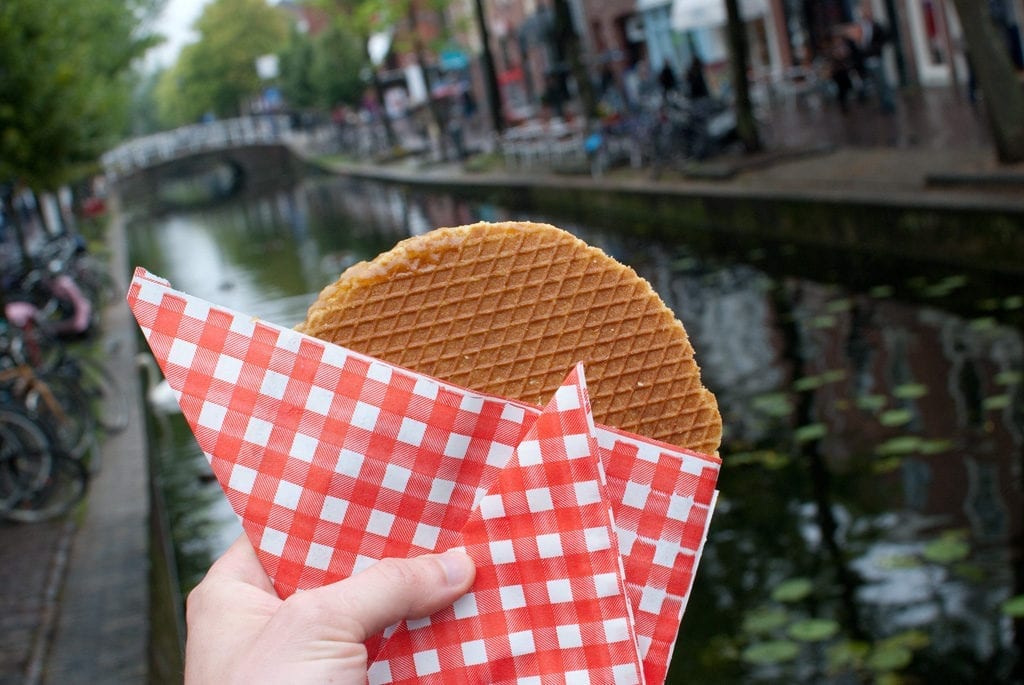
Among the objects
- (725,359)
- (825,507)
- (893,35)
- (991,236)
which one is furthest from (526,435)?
(893,35)

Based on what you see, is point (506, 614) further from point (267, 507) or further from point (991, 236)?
point (991, 236)

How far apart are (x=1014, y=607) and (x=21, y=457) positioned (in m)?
6.38

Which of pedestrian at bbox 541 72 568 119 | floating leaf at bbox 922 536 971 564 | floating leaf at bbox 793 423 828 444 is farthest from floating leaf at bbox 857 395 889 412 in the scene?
pedestrian at bbox 541 72 568 119

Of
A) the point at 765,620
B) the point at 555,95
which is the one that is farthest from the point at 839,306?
the point at 555,95

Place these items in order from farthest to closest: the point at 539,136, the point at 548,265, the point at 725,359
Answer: the point at 539,136 < the point at 725,359 < the point at 548,265

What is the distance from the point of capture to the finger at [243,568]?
149 cm

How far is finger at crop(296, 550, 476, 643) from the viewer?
1354 mm

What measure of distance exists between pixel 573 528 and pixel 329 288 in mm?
438

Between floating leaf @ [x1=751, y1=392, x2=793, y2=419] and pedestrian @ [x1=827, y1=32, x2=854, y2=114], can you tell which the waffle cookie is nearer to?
floating leaf @ [x1=751, y1=392, x2=793, y2=419]

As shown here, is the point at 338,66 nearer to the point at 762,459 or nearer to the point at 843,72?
the point at 843,72

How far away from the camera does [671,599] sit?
4.73 ft

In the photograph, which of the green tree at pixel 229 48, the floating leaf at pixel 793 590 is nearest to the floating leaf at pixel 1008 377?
the floating leaf at pixel 793 590

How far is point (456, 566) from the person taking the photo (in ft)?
4.53

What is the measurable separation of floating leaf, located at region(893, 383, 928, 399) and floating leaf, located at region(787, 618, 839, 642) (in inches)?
123
